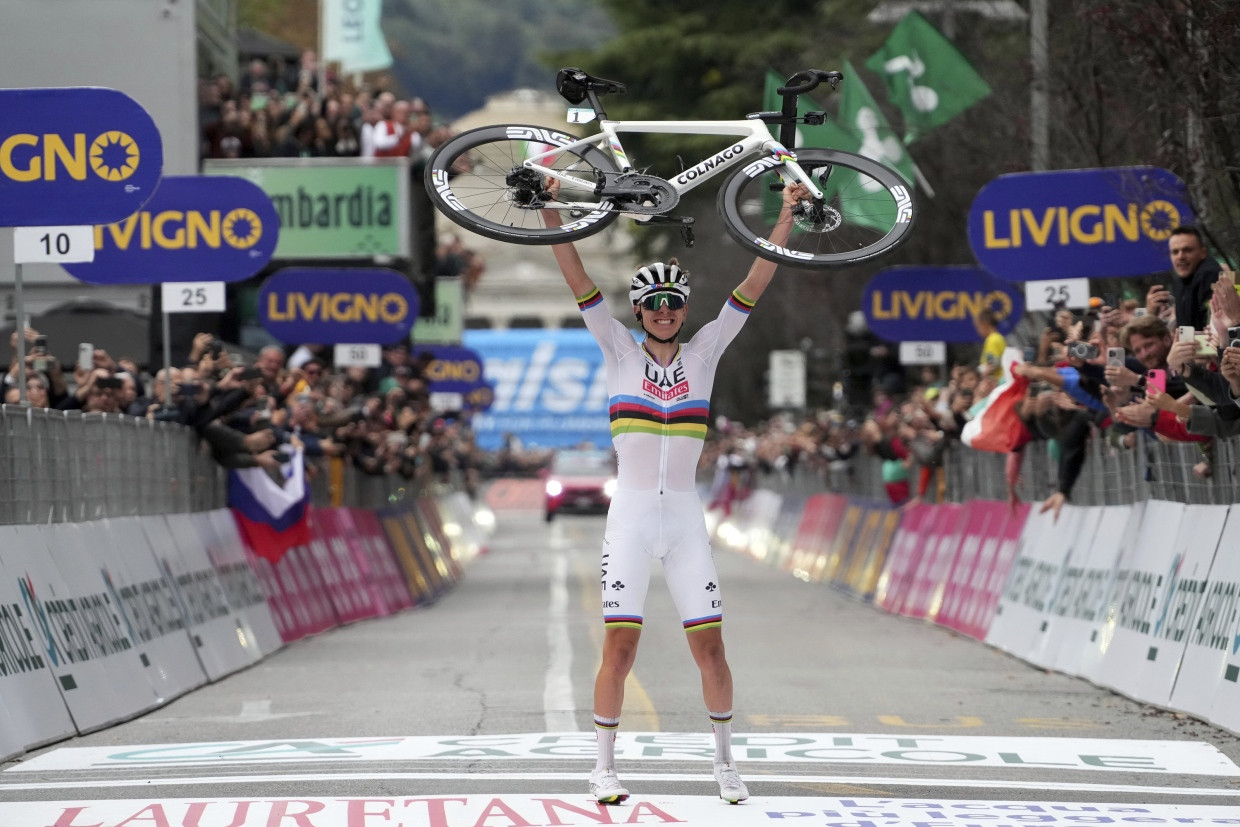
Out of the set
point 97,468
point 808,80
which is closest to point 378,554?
point 97,468

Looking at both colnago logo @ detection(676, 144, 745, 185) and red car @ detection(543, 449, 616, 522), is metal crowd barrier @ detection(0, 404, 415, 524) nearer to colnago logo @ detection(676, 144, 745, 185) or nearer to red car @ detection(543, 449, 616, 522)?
colnago logo @ detection(676, 144, 745, 185)

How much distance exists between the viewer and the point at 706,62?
49750 mm

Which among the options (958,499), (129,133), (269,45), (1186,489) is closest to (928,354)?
(958,499)

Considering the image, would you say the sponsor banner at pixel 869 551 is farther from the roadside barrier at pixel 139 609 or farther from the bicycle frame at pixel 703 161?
the bicycle frame at pixel 703 161

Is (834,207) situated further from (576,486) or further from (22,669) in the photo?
(576,486)

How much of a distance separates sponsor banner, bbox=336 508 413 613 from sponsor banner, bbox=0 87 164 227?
32.3 feet

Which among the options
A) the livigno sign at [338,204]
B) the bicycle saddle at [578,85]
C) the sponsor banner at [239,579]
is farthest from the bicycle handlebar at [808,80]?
the livigno sign at [338,204]

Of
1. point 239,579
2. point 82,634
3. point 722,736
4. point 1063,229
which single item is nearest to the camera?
point 722,736

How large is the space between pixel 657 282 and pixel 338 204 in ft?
71.3

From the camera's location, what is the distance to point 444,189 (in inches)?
374

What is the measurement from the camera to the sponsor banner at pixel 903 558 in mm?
22688

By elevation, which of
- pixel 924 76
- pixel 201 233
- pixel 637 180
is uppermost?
pixel 924 76

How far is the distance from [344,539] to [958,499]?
6.27 metres

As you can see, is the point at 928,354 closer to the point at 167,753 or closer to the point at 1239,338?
the point at 1239,338
